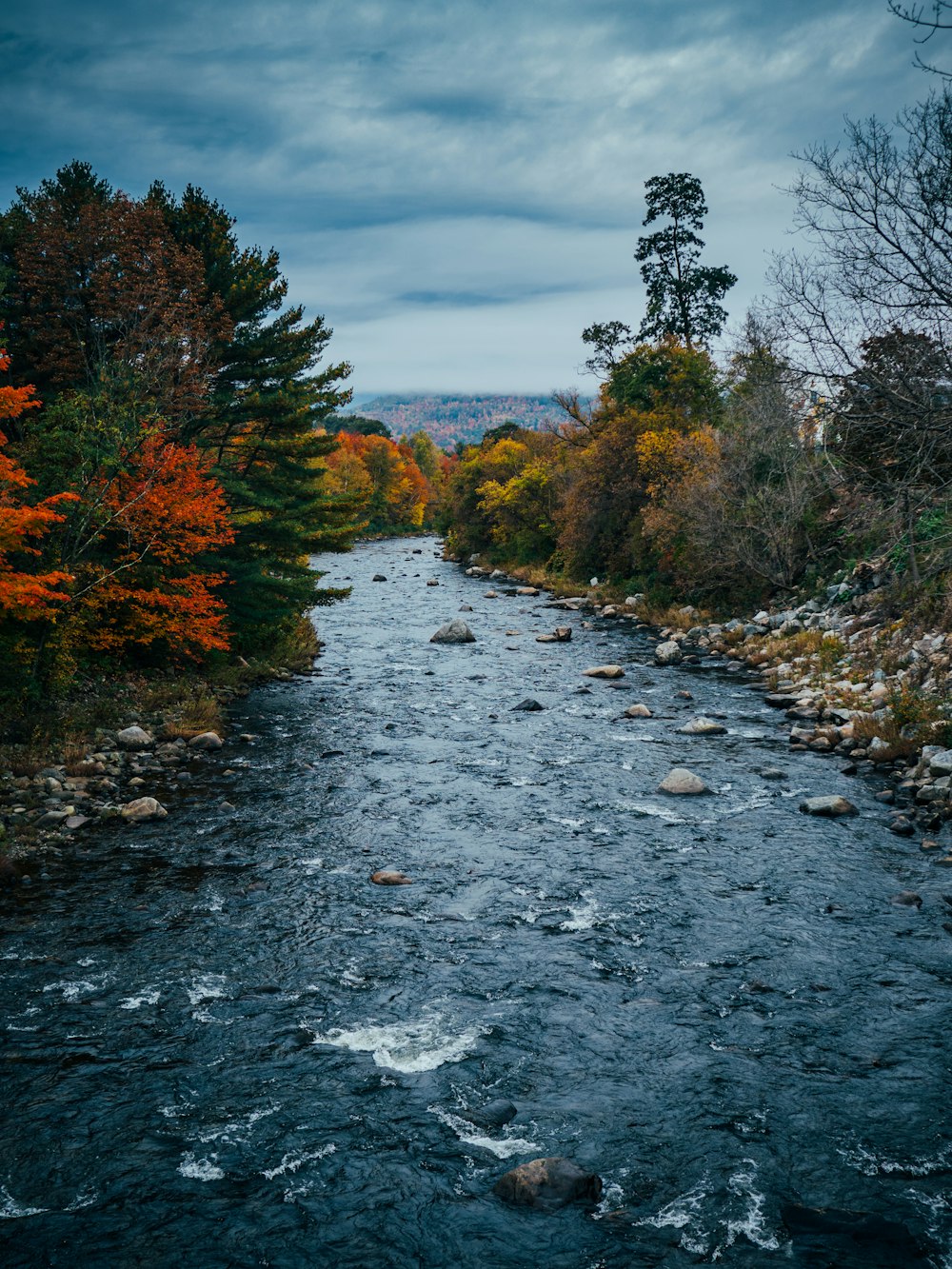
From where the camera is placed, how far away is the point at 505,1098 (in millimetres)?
6715

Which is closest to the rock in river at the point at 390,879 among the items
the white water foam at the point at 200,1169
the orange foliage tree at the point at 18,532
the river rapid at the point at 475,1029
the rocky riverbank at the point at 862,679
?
the river rapid at the point at 475,1029

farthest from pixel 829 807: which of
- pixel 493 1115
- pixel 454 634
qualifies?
pixel 454 634

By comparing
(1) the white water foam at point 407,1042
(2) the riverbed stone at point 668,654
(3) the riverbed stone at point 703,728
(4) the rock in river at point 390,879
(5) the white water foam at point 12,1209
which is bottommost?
(5) the white water foam at point 12,1209

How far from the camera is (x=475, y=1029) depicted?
25.1 ft

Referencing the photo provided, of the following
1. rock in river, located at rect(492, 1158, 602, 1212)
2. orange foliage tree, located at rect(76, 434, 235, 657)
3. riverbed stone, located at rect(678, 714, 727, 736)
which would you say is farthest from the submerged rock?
orange foliage tree, located at rect(76, 434, 235, 657)

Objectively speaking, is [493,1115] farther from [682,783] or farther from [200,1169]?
[682,783]

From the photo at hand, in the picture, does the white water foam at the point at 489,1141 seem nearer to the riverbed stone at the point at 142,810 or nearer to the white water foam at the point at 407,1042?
the white water foam at the point at 407,1042

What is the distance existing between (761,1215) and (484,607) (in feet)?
110

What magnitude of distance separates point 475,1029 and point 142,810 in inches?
300

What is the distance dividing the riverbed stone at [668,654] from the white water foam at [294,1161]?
807 inches

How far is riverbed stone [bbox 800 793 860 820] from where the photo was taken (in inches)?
495

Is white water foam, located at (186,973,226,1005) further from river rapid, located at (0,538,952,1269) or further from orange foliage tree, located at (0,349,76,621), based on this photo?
orange foliage tree, located at (0,349,76,621)

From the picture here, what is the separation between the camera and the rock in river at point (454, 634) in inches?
1170

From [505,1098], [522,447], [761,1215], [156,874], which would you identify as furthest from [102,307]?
[522,447]
